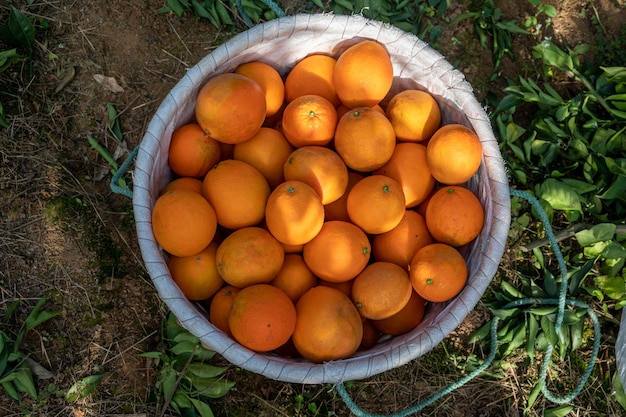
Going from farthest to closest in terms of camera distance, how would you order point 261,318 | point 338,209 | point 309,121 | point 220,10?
point 220,10 < point 338,209 < point 309,121 < point 261,318

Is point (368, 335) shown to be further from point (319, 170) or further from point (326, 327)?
point (319, 170)

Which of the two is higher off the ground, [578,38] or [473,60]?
[578,38]

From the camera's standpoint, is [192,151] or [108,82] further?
[108,82]

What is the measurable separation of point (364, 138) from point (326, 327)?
0.61 meters

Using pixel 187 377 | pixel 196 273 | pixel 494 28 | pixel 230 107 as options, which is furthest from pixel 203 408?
pixel 494 28

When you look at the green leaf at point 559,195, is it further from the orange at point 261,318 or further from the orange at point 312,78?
the orange at point 261,318

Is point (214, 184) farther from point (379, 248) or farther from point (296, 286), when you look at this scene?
point (379, 248)

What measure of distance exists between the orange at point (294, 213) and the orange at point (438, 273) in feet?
1.18

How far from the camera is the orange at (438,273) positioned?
5.56 feet

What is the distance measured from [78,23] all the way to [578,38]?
7.80 ft

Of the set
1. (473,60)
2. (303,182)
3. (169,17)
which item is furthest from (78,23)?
(473,60)

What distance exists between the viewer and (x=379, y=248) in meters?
1.91

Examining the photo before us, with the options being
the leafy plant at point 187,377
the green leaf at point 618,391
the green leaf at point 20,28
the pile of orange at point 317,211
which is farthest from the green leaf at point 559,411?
the green leaf at point 20,28

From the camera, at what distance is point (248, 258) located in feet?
5.43
